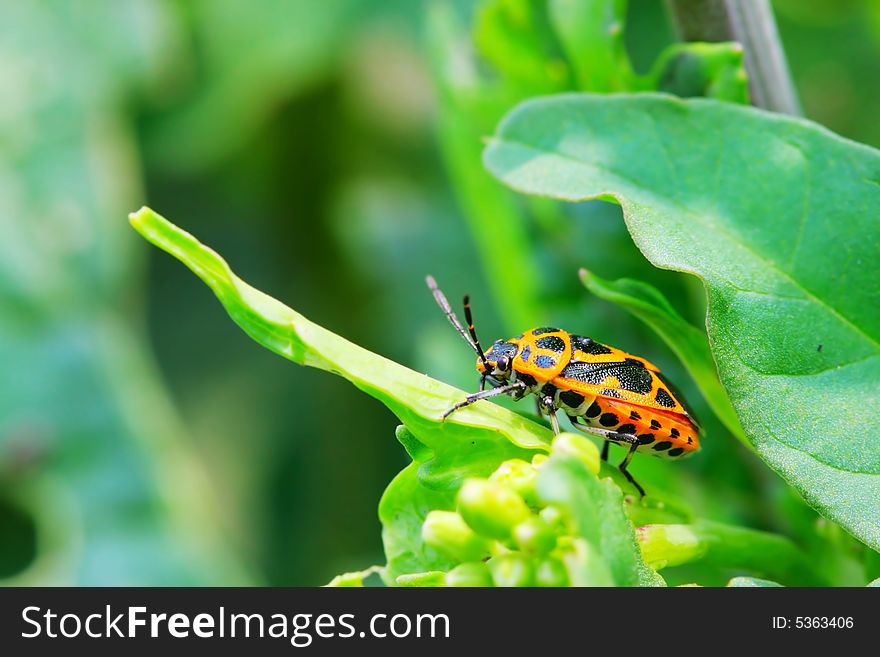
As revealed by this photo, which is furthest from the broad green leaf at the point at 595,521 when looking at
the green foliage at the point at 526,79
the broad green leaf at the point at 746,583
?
the green foliage at the point at 526,79

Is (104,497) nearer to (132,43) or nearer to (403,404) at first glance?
(132,43)

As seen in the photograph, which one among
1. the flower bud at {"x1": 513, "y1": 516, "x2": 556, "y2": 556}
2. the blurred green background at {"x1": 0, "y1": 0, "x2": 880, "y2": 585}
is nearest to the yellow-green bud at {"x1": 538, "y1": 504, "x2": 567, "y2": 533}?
the flower bud at {"x1": 513, "y1": 516, "x2": 556, "y2": 556}

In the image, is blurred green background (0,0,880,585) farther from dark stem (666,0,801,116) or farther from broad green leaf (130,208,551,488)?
broad green leaf (130,208,551,488)

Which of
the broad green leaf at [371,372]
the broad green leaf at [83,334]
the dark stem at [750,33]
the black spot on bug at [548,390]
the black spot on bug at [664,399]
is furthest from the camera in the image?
the broad green leaf at [83,334]

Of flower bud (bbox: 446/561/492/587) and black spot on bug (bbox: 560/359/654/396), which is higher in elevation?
black spot on bug (bbox: 560/359/654/396)

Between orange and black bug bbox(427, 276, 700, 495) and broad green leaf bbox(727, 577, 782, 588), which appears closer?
broad green leaf bbox(727, 577, 782, 588)

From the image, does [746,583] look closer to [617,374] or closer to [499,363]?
[617,374]

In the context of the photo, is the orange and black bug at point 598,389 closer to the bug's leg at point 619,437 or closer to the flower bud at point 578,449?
the bug's leg at point 619,437
